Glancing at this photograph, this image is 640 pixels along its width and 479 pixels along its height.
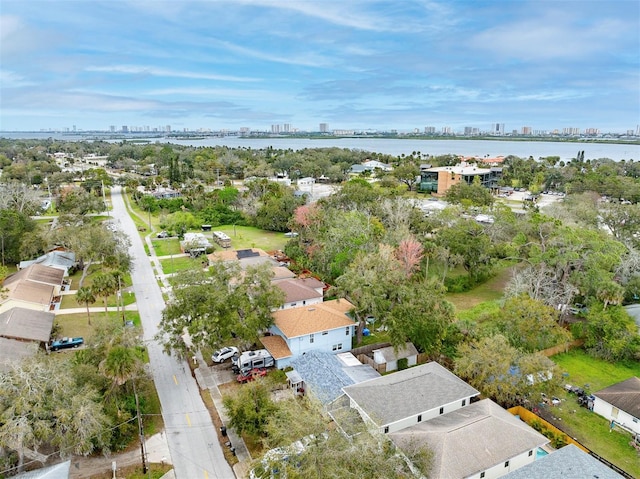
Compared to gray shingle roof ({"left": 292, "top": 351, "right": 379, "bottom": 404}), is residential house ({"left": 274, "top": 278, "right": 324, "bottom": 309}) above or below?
above

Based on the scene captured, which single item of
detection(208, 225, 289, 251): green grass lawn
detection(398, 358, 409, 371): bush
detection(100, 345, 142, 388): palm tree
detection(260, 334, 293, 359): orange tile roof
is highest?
detection(100, 345, 142, 388): palm tree

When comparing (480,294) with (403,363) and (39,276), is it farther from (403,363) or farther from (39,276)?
(39,276)

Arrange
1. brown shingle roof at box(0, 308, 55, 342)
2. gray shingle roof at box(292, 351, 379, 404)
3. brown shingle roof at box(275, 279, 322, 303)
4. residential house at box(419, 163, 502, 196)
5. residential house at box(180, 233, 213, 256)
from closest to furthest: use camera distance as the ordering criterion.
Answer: gray shingle roof at box(292, 351, 379, 404), brown shingle roof at box(0, 308, 55, 342), brown shingle roof at box(275, 279, 322, 303), residential house at box(180, 233, 213, 256), residential house at box(419, 163, 502, 196)

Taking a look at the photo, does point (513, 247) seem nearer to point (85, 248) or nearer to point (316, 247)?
point (316, 247)

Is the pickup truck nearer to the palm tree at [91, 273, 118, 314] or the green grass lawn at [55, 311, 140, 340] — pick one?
the green grass lawn at [55, 311, 140, 340]

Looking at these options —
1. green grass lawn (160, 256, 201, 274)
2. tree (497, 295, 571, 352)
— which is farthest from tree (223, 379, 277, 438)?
green grass lawn (160, 256, 201, 274)

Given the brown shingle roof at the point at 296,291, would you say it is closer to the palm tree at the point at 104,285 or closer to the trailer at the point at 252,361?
the trailer at the point at 252,361

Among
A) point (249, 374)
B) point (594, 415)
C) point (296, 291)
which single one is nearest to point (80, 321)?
point (249, 374)
